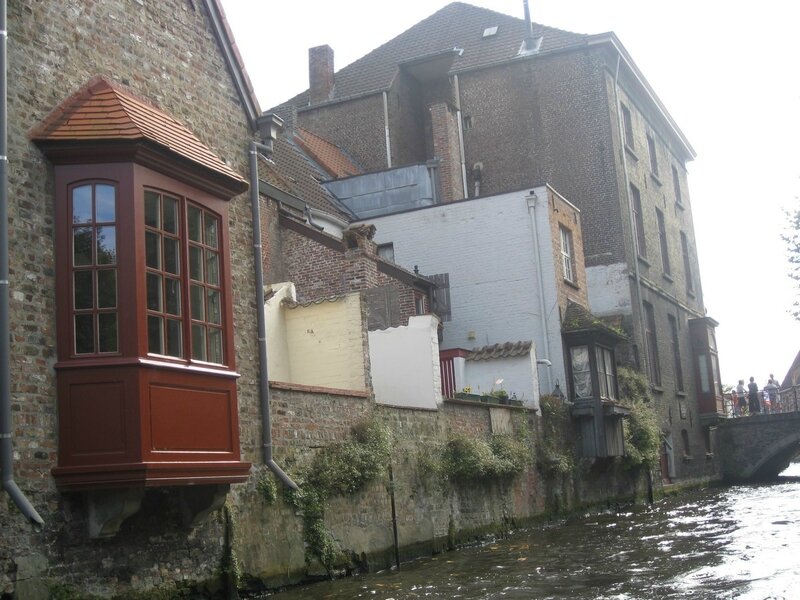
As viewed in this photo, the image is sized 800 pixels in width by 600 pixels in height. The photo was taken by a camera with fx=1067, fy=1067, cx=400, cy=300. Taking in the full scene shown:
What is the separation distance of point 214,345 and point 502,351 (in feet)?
39.1

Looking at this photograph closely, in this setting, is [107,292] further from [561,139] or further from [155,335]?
[561,139]

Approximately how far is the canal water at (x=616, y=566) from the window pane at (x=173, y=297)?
3.44 metres

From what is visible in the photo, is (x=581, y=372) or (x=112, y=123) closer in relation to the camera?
(x=112, y=123)

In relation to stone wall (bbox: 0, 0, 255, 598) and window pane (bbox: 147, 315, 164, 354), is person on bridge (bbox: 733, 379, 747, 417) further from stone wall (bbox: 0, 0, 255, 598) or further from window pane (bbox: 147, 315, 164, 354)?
window pane (bbox: 147, 315, 164, 354)

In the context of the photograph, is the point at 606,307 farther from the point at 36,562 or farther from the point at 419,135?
the point at 36,562

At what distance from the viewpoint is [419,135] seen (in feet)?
110

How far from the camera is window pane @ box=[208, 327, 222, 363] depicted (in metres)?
10.9

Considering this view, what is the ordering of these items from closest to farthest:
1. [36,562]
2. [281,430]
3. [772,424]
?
[36,562] < [281,430] < [772,424]

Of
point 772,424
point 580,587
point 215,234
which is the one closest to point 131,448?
point 215,234

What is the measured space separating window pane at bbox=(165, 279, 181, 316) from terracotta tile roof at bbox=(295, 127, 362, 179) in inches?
762

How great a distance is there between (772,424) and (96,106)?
101ft

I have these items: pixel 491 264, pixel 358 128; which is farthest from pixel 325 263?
pixel 358 128

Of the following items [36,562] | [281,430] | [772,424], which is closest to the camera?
[36,562]

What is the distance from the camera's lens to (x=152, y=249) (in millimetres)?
10156
